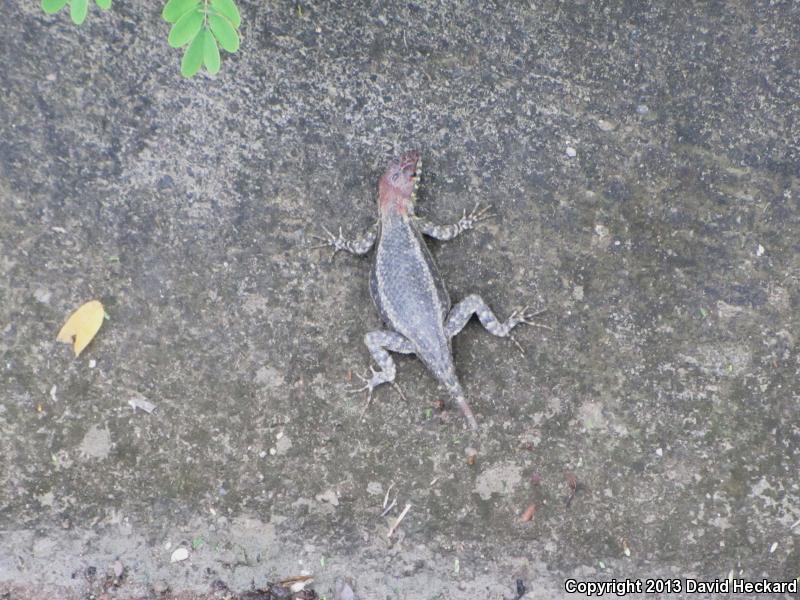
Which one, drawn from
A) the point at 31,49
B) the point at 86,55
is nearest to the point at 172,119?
the point at 86,55

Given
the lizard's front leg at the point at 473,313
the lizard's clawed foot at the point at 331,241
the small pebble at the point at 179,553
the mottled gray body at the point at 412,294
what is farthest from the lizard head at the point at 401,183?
the small pebble at the point at 179,553

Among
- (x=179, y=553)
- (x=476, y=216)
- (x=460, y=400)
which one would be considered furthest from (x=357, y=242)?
(x=179, y=553)

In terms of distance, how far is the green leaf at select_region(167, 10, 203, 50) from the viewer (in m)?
3.89

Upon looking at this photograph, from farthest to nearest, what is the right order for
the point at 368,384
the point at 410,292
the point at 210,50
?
the point at 368,384, the point at 410,292, the point at 210,50

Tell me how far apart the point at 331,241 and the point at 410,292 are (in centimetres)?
75

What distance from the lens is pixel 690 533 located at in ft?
17.4

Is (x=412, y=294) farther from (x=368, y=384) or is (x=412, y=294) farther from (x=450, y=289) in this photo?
(x=368, y=384)

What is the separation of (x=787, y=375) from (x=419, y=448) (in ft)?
9.54

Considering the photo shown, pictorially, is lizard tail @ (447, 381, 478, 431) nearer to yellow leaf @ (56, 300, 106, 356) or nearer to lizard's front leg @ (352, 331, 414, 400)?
lizard's front leg @ (352, 331, 414, 400)

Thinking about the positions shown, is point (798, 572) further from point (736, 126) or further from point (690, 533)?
point (736, 126)

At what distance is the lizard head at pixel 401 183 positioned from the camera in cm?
515

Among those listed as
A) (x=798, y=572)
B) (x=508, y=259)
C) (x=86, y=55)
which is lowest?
(x=798, y=572)

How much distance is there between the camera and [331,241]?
5.27 m

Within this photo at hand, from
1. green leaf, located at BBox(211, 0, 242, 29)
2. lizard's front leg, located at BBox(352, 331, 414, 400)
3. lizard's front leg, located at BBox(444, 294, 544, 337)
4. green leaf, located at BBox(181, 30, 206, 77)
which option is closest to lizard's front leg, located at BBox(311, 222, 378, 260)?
lizard's front leg, located at BBox(352, 331, 414, 400)
